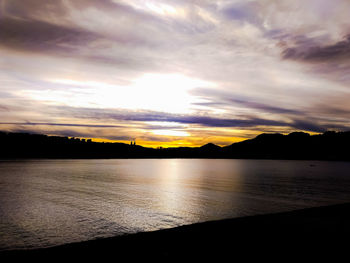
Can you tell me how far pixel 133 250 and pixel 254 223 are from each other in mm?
10366

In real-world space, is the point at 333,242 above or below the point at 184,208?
above

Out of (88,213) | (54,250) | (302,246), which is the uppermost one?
(302,246)

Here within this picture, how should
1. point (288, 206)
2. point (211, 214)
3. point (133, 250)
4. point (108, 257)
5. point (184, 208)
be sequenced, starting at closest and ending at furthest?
point (108, 257) < point (133, 250) < point (211, 214) < point (184, 208) < point (288, 206)

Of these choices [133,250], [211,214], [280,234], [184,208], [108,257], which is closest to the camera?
[108,257]

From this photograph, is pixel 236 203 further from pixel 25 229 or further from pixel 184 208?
pixel 25 229

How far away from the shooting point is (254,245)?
14.7 meters

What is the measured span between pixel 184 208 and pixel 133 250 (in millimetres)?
23922

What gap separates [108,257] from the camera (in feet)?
44.3

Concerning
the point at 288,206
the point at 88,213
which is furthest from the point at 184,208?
the point at 288,206

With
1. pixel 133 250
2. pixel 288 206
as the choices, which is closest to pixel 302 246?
pixel 133 250

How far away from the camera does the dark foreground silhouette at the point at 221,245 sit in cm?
1326

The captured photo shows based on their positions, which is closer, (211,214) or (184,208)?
(211,214)

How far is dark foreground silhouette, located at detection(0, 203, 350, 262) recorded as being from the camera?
13258 millimetres

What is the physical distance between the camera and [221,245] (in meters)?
15.0
